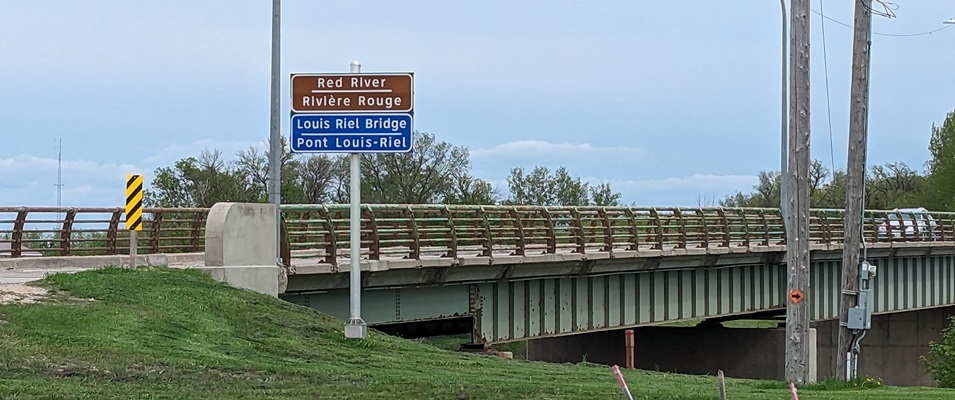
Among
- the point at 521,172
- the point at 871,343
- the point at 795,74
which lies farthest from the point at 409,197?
the point at 795,74

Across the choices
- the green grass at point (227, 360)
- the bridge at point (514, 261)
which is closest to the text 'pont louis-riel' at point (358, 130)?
the green grass at point (227, 360)

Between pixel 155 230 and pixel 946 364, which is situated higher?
pixel 155 230

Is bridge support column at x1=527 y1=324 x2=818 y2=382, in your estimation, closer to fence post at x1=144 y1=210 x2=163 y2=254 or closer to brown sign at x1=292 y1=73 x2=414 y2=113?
fence post at x1=144 y1=210 x2=163 y2=254

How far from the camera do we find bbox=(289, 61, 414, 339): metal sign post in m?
15.9

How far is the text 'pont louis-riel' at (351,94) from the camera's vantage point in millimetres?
15898

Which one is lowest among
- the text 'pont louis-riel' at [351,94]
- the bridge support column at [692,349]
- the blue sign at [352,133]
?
the bridge support column at [692,349]

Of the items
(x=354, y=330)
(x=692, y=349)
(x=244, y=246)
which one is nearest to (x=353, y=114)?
(x=354, y=330)

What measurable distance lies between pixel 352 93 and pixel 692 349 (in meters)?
26.7

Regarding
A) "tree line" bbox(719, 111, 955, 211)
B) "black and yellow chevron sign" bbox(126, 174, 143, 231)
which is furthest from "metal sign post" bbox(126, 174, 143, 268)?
"tree line" bbox(719, 111, 955, 211)

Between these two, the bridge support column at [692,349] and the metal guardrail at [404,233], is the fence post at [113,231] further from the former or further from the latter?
the bridge support column at [692,349]

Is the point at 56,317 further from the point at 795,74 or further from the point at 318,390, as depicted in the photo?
the point at 795,74

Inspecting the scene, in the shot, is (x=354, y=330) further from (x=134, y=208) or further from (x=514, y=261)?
(x=514, y=261)

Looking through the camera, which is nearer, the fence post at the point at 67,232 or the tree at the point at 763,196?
the fence post at the point at 67,232

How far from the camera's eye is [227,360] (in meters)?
13.0
